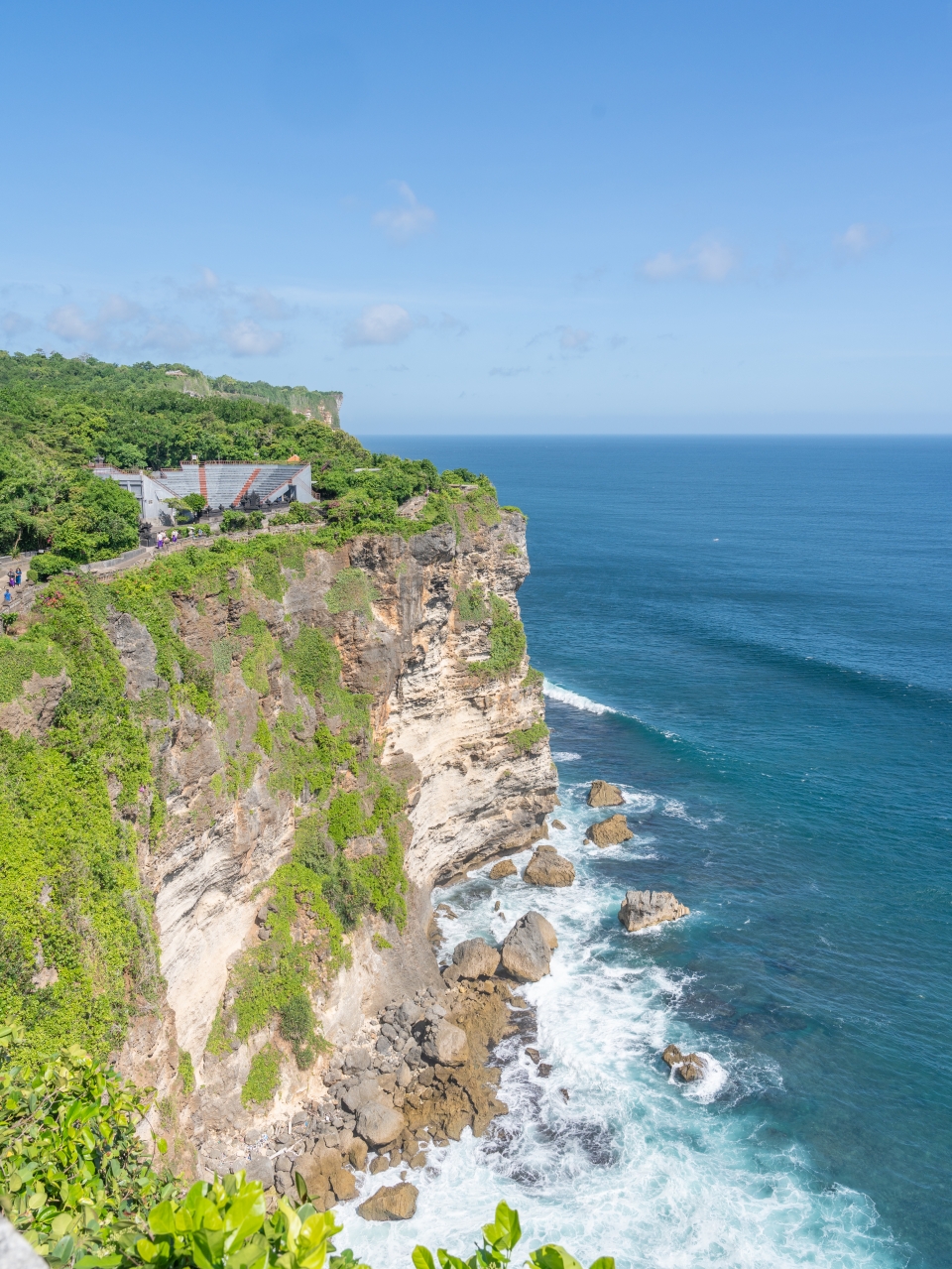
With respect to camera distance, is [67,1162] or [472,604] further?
[472,604]

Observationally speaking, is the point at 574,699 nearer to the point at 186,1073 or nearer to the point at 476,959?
the point at 476,959

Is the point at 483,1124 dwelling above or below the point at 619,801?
below

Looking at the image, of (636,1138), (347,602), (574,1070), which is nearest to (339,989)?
(574,1070)

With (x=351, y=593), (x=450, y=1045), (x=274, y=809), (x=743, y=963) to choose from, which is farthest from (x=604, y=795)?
(x=274, y=809)

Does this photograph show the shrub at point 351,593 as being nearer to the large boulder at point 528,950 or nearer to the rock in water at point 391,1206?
the large boulder at point 528,950

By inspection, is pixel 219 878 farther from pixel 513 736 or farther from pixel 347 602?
pixel 513 736

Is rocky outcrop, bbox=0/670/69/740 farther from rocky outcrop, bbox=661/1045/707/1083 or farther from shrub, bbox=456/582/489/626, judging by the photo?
rocky outcrop, bbox=661/1045/707/1083
